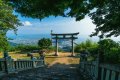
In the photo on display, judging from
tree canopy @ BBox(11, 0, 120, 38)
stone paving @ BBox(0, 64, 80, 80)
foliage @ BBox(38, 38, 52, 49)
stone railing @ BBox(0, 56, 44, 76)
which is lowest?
stone paving @ BBox(0, 64, 80, 80)

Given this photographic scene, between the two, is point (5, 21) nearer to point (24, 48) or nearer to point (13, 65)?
point (13, 65)

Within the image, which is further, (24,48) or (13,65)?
(24,48)

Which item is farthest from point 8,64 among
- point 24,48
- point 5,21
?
point 24,48

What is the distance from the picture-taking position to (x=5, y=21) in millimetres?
19922

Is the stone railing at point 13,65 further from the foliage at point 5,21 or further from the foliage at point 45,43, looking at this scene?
the foliage at point 45,43

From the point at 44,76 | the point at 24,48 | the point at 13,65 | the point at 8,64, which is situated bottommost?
the point at 44,76

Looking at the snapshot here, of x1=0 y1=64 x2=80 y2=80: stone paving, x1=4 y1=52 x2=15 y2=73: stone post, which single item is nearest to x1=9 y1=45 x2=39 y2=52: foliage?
x1=0 y1=64 x2=80 y2=80: stone paving

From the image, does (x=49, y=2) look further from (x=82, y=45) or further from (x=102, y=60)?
(x=82, y=45)

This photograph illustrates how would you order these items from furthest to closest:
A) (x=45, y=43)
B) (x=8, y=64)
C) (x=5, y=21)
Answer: (x=45, y=43) → (x=5, y=21) → (x=8, y=64)

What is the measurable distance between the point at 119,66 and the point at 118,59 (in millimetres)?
1470

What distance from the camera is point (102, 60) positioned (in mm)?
7656

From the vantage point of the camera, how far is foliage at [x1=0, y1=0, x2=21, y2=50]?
739 inches

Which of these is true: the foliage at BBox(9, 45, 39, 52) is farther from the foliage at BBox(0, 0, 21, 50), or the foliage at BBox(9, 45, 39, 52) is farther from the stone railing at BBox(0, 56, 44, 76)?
the stone railing at BBox(0, 56, 44, 76)

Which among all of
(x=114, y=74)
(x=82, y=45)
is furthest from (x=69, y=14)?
(x=82, y=45)
